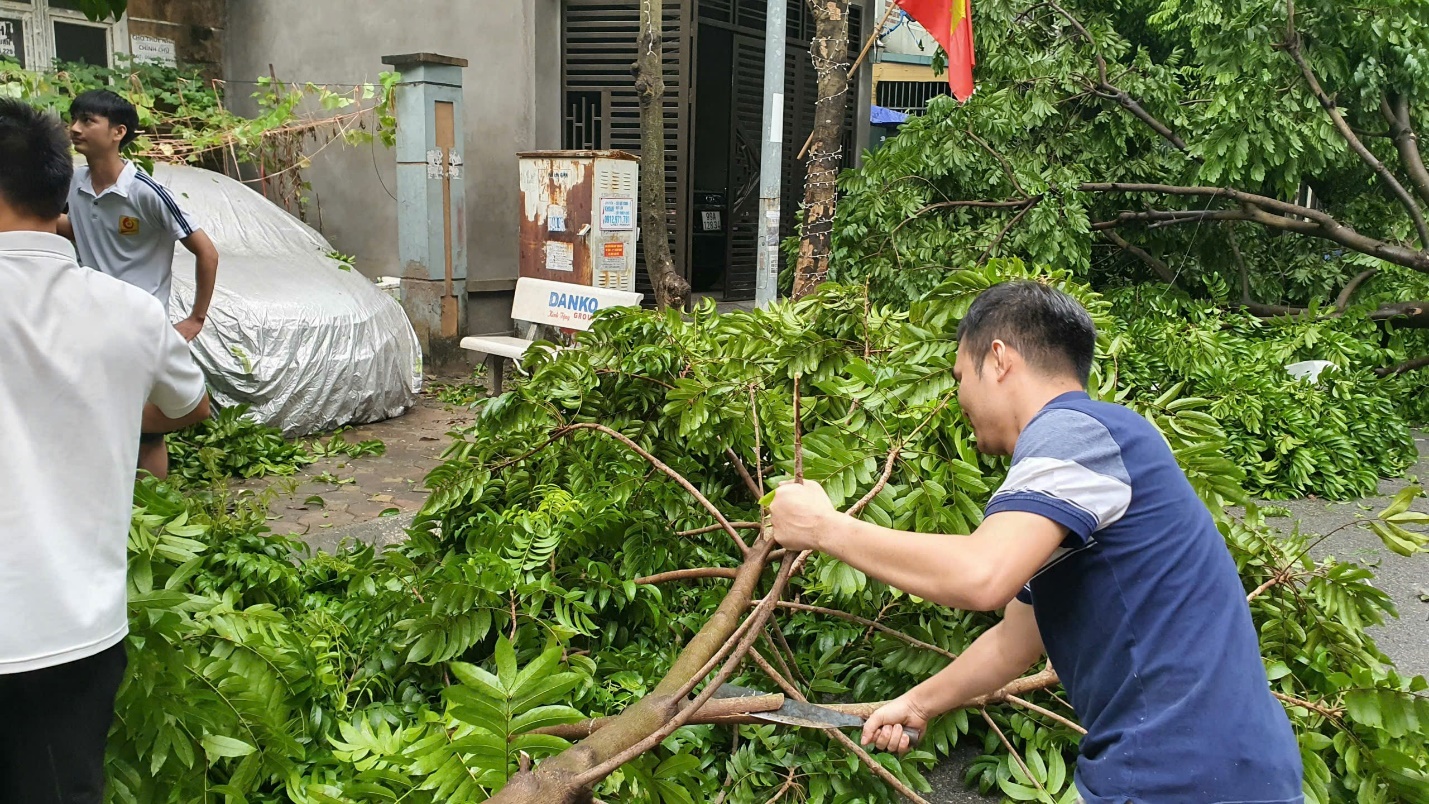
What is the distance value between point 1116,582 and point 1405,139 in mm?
7343

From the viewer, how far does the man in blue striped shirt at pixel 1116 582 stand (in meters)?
1.64

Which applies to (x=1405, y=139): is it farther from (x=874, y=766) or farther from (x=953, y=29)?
(x=874, y=766)

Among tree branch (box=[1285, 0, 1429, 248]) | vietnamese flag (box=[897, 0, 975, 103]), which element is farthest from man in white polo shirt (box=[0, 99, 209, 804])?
tree branch (box=[1285, 0, 1429, 248])

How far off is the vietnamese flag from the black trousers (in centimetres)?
621

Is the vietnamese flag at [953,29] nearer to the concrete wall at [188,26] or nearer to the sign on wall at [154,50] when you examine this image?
the concrete wall at [188,26]

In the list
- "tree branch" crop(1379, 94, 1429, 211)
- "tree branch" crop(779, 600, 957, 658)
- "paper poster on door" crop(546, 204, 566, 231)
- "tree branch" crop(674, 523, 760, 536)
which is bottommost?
"tree branch" crop(779, 600, 957, 658)

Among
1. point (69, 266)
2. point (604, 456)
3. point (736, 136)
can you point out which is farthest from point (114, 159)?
point (736, 136)

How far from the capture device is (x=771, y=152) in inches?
245

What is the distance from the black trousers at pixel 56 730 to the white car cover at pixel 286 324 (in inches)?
195

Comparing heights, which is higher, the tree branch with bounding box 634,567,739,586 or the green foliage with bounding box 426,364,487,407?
the tree branch with bounding box 634,567,739,586

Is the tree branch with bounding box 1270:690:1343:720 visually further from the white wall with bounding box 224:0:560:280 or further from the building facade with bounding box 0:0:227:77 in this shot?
the building facade with bounding box 0:0:227:77

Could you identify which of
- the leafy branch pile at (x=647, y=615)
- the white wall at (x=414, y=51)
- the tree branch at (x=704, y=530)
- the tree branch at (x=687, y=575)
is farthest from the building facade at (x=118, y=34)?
the tree branch at (x=687, y=575)

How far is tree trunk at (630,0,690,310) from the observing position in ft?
26.6

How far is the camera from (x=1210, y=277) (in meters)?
8.38
